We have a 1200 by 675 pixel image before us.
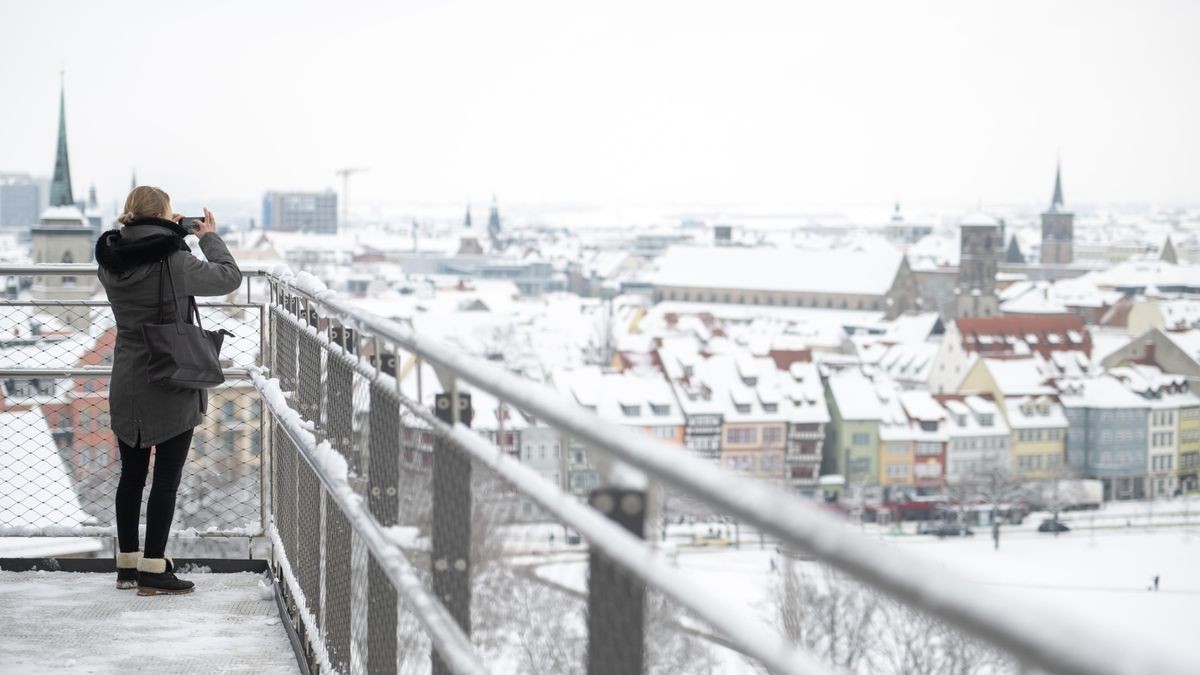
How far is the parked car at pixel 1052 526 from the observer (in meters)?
43.5

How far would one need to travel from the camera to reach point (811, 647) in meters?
0.84

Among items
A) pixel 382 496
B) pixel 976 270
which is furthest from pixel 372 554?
pixel 976 270

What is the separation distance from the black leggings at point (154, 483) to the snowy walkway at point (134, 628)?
0.21 meters

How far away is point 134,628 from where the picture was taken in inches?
133

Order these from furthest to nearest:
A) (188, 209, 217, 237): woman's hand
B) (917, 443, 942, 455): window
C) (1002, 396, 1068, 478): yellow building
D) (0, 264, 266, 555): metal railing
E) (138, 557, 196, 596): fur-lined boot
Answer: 1. (1002, 396, 1068, 478): yellow building
2. (917, 443, 942, 455): window
3. (0, 264, 266, 555): metal railing
4. (138, 557, 196, 596): fur-lined boot
5. (188, 209, 217, 237): woman's hand

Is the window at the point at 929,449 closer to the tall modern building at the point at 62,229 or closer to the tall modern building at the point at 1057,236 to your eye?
the tall modern building at the point at 62,229

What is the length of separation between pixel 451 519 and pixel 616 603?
26.3 inches

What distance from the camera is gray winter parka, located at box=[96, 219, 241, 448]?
320cm

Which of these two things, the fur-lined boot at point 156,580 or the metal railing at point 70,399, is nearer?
the fur-lined boot at point 156,580

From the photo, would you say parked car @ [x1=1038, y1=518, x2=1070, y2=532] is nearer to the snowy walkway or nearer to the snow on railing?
the snowy walkway

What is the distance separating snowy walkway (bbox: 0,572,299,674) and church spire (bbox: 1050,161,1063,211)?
119174mm

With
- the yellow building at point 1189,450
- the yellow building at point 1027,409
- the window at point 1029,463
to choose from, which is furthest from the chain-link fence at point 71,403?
the yellow building at point 1189,450

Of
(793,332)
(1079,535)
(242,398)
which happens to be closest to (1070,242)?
(793,332)

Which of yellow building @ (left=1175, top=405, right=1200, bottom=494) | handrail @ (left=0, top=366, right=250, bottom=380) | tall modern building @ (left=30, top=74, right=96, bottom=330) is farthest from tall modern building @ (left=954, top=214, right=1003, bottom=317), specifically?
handrail @ (left=0, top=366, right=250, bottom=380)
